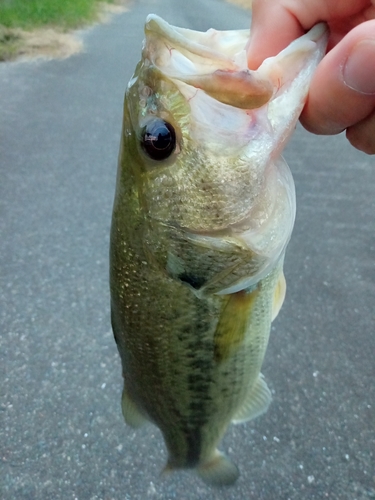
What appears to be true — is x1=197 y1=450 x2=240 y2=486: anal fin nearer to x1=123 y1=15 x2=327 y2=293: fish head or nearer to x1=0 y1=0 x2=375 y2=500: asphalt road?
x1=0 y1=0 x2=375 y2=500: asphalt road

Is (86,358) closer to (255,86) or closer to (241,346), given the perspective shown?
(241,346)

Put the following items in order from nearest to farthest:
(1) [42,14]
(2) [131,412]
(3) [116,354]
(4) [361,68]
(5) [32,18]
A: (4) [361,68]
(2) [131,412]
(3) [116,354]
(5) [32,18]
(1) [42,14]

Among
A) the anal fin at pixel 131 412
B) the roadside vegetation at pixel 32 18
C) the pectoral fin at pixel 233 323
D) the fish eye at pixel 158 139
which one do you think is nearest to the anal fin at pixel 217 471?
the anal fin at pixel 131 412

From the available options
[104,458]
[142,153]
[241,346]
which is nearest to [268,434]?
[104,458]

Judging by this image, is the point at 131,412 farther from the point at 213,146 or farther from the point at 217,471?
the point at 213,146

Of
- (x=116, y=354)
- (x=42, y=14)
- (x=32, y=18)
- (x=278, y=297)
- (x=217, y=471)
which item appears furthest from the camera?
(x=42, y=14)

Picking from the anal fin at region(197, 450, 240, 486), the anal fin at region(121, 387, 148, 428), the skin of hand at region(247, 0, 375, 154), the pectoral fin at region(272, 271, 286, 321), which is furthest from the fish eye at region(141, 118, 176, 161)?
the anal fin at region(197, 450, 240, 486)

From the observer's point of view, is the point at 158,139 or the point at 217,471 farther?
the point at 217,471

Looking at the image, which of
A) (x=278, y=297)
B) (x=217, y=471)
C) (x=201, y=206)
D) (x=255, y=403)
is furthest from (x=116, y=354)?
(x=201, y=206)
